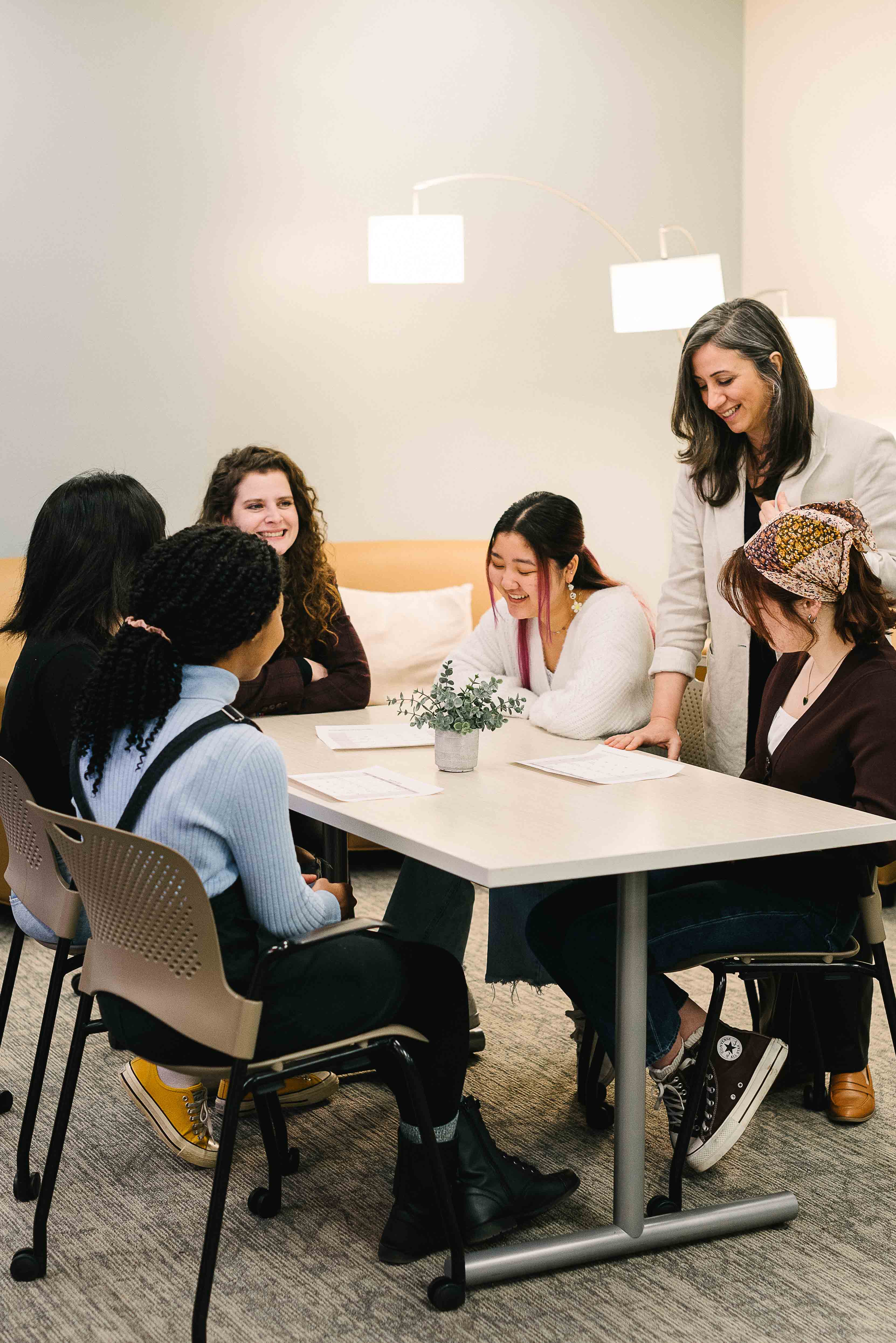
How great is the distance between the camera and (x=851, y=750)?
2.27 meters

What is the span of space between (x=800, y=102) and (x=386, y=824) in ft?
14.6

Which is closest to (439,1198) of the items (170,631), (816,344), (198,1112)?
(198,1112)

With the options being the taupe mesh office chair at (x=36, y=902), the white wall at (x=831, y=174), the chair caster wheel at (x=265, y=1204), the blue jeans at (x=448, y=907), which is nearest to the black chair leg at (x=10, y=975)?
the taupe mesh office chair at (x=36, y=902)

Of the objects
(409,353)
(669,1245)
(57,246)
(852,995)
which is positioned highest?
(57,246)

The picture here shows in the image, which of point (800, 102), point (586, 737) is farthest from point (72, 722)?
point (800, 102)

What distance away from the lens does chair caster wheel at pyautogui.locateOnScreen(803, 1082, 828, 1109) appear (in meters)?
2.60

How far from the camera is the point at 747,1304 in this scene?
1945 mm

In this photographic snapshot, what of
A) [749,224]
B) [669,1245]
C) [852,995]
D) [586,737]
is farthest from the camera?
[749,224]

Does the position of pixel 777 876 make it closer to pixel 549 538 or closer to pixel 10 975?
pixel 549 538

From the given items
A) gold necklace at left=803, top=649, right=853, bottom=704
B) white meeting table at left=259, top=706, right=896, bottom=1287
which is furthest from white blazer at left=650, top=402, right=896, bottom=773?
white meeting table at left=259, top=706, right=896, bottom=1287

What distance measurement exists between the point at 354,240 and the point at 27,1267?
3.97 metres

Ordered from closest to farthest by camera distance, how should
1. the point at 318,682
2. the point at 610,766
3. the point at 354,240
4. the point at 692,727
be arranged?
the point at 610,766
the point at 318,682
the point at 692,727
the point at 354,240

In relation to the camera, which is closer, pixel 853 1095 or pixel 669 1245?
pixel 669 1245

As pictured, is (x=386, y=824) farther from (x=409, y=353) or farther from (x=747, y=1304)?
(x=409, y=353)
